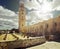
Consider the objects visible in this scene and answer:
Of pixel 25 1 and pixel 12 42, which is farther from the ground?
pixel 25 1

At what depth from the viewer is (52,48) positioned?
162 inches

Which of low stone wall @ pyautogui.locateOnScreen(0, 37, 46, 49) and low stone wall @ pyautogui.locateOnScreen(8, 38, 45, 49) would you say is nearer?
low stone wall @ pyautogui.locateOnScreen(0, 37, 46, 49)

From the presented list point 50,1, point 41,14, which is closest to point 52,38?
point 41,14

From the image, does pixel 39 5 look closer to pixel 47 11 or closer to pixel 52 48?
pixel 47 11

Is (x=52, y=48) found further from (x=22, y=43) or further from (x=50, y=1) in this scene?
(x=50, y=1)

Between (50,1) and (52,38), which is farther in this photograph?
(50,1)

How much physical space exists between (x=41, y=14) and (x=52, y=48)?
3.56 metres

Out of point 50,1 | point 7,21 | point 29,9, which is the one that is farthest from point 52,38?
point 7,21

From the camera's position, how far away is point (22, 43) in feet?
13.7

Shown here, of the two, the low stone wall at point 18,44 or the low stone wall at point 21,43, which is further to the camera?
the low stone wall at point 21,43

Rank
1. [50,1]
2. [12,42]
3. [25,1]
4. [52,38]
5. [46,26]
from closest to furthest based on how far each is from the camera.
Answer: [12,42], [52,38], [50,1], [25,1], [46,26]

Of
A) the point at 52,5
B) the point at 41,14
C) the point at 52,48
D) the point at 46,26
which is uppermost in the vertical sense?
the point at 52,5

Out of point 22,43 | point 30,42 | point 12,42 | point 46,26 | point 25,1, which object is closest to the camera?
point 12,42

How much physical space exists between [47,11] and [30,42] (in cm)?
325
